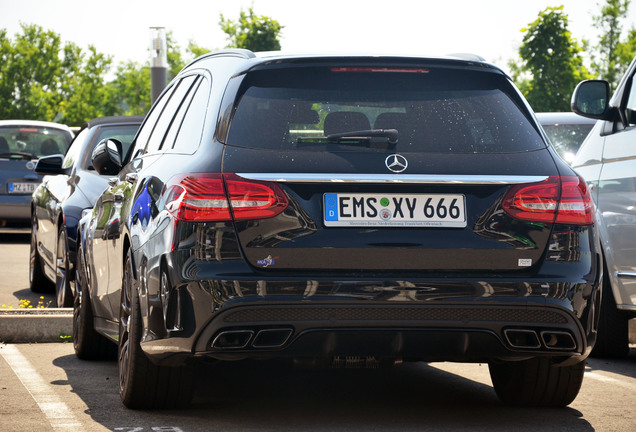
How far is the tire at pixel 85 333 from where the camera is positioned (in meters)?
7.68

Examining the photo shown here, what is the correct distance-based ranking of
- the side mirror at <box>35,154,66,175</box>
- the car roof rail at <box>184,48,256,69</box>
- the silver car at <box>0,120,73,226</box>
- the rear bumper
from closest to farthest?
the rear bumper < the car roof rail at <box>184,48,256,69</box> < the side mirror at <box>35,154,66,175</box> < the silver car at <box>0,120,73,226</box>

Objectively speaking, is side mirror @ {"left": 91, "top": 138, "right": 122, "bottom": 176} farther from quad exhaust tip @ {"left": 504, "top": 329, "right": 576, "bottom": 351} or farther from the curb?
quad exhaust tip @ {"left": 504, "top": 329, "right": 576, "bottom": 351}

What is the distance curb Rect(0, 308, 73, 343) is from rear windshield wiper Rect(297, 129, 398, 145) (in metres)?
4.25

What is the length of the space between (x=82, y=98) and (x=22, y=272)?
68350 millimetres

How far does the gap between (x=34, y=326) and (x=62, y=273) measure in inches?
64.7

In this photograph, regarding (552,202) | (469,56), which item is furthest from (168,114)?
(552,202)

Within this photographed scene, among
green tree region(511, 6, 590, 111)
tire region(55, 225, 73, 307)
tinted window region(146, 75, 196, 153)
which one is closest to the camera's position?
tinted window region(146, 75, 196, 153)

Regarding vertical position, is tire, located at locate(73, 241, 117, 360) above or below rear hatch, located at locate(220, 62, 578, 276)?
below

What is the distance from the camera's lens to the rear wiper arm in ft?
17.2

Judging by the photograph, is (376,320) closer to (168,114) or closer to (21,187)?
(168,114)

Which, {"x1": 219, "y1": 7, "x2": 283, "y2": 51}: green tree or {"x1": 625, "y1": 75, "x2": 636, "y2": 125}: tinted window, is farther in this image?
{"x1": 219, "y1": 7, "x2": 283, "y2": 51}: green tree

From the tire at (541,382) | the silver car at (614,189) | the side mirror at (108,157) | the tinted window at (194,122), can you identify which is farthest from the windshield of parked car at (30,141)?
the tire at (541,382)

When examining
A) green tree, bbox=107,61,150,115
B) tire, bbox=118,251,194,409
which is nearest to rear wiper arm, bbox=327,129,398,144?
tire, bbox=118,251,194,409

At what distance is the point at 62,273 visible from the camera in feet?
34.2
